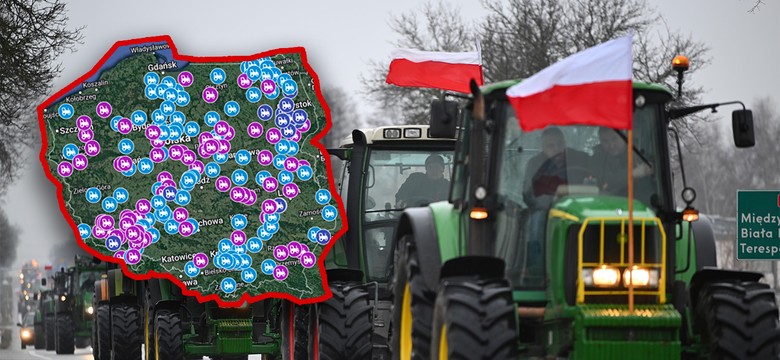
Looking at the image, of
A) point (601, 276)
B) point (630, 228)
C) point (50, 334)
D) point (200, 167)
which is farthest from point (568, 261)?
point (50, 334)

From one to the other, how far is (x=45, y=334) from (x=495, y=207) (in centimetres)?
3267

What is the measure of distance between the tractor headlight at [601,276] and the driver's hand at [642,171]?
100 cm

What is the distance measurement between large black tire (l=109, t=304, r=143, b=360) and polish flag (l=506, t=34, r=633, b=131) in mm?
9946

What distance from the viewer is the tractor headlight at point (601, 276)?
1089cm

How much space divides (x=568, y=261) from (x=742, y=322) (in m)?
1.13

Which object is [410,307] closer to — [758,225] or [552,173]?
[552,173]

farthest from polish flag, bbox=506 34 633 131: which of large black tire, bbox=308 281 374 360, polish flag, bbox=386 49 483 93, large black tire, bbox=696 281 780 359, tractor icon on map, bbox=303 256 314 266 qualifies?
polish flag, bbox=386 49 483 93

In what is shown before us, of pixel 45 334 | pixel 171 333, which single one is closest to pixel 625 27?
pixel 45 334

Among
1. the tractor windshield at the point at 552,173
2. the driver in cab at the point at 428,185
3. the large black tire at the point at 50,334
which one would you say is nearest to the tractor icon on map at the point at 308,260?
the driver in cab at the point at 428,185

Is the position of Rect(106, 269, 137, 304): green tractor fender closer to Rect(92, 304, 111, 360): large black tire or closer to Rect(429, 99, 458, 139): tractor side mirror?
Rect(92, 304, 111, 360): large black tire

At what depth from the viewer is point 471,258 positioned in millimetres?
11219

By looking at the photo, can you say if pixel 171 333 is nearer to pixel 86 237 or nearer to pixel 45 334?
pixel 86 237

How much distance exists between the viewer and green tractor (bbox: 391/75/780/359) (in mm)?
10727

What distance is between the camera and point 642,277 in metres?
10.9
